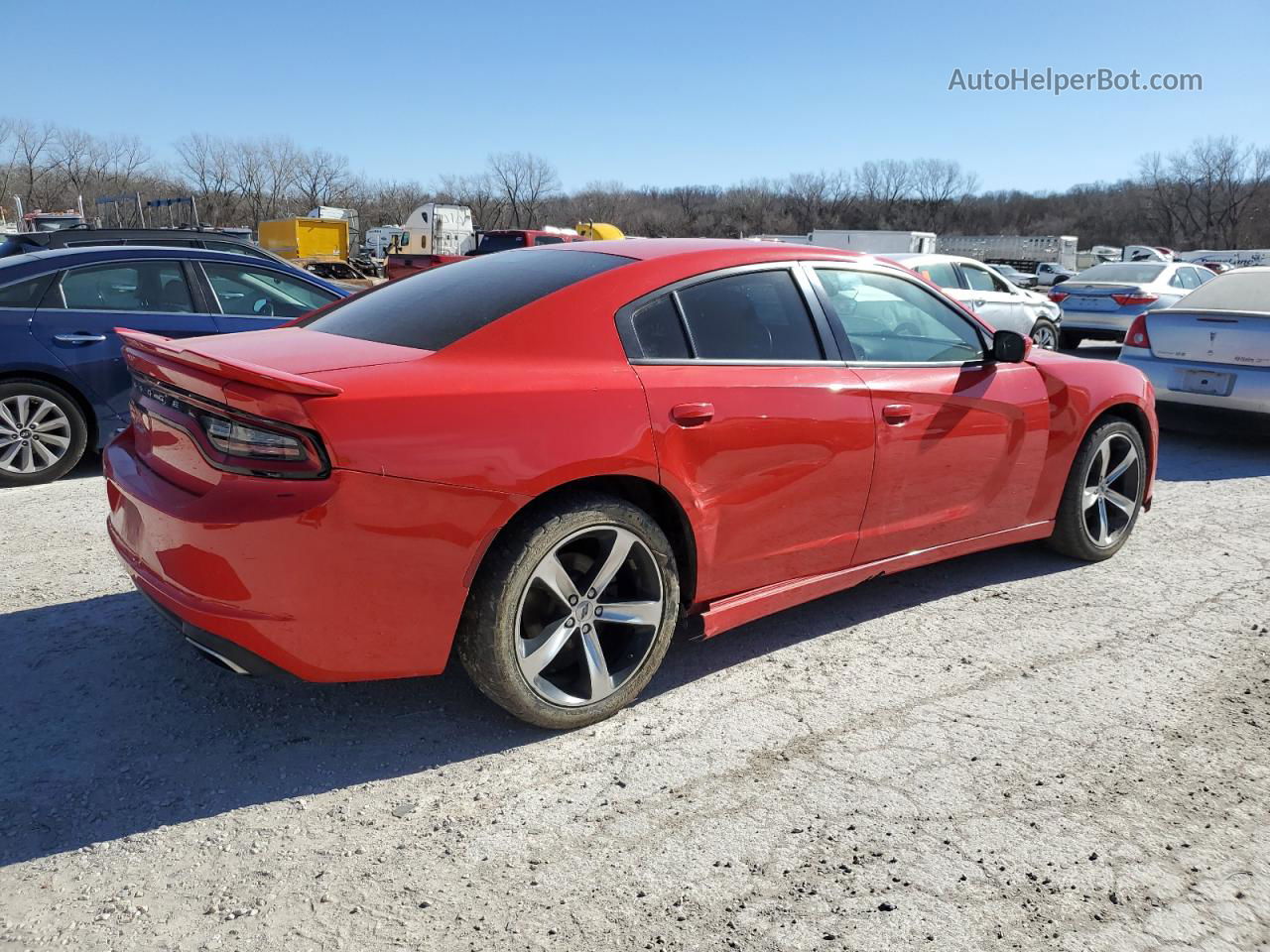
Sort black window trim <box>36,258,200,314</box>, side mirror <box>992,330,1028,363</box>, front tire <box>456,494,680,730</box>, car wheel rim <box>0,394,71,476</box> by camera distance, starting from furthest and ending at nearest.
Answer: black window trim <box>36,258,200,314</box> < car wheel rim <box>0,394,71,476</box> < side mirror <box>992,330,1028,363</box> < front tire <box>456,494,680,730</box>

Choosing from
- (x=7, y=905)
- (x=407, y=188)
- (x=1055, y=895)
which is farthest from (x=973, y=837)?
(x=407, y=188)

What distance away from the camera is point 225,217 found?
2928 inches

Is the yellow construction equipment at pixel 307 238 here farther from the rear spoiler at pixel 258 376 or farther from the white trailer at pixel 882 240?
the rear spoiler at pixel 258 376

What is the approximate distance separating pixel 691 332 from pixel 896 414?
0.95 m

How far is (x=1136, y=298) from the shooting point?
14.2 m

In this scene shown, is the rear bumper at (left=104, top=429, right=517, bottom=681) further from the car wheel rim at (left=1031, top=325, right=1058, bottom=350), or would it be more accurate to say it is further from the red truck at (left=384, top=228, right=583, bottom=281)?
the red truck at (left=384, top=228, right=583, bottom=281)

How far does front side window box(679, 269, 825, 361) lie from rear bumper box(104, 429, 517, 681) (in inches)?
39.6

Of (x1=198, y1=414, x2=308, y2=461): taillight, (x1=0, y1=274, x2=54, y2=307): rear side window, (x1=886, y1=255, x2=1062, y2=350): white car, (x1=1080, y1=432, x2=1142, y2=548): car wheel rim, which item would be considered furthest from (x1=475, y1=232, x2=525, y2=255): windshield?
(x1=198, y1=414, x2=308, y2=461): taillight

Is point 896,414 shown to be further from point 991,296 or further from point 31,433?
point 991,296

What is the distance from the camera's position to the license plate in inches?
299

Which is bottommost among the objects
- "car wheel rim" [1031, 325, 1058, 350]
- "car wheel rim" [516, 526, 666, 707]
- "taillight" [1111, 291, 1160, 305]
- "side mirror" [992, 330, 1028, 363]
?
"car wheel rim" [516, 526, 666, 707]

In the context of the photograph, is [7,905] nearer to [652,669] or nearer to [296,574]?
[296,574]

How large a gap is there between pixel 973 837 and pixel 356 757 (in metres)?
1.78

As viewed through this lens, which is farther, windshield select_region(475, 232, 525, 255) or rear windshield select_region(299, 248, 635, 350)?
windshield select_region(475, 232, 525, 255)
